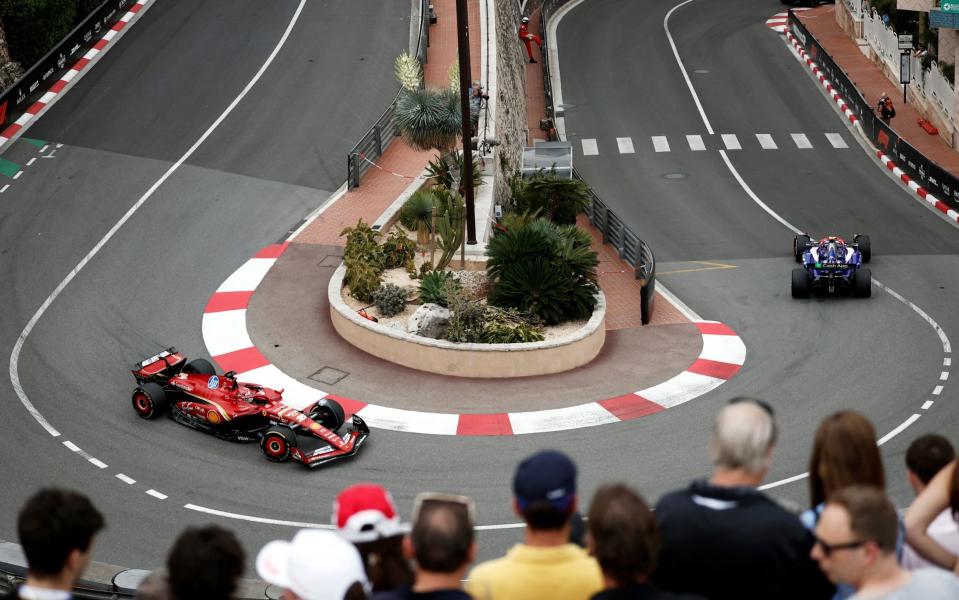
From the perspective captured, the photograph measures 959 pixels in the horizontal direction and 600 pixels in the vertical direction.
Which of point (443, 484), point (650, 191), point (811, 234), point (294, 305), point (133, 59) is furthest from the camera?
point (133, 59)

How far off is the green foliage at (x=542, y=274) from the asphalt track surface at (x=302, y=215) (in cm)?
322

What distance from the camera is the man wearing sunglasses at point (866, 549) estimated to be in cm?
602

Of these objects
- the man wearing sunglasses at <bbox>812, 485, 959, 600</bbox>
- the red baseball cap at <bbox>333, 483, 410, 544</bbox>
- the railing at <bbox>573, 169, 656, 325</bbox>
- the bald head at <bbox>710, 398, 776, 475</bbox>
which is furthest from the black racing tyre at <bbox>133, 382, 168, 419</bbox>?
the man wearing sunglasses at <bbox>812, 485, 959, 600</bbox>

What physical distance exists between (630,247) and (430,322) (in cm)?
783

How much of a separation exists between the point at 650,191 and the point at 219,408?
1970cm

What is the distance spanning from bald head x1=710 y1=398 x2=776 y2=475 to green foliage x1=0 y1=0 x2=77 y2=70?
113 ft

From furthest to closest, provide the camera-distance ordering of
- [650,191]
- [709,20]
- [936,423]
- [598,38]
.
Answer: [709,20], [598,38], [650,191], [936,423]

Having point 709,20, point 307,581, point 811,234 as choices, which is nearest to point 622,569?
point 307,581

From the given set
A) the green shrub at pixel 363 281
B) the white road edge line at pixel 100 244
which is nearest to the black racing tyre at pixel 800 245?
the green shrub at pixel 363 281

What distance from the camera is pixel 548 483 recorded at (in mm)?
6309

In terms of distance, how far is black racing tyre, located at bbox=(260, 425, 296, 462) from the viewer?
16.4m

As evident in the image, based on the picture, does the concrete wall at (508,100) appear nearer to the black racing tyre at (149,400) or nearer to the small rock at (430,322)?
the small rock at (430,322)

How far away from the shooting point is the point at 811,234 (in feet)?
98.3

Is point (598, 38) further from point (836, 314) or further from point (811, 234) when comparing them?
point (836, 314)
